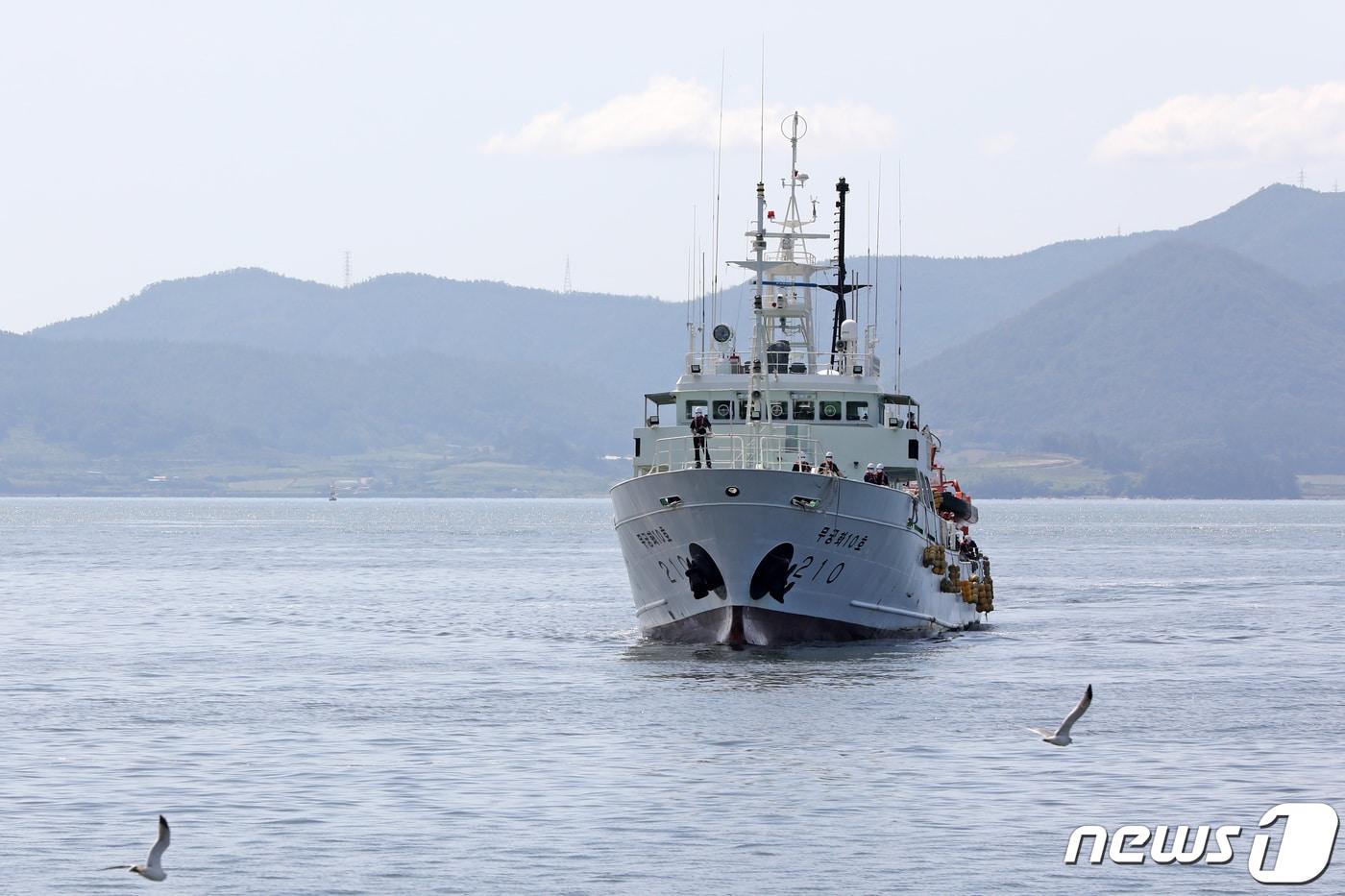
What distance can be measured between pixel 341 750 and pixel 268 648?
23998 mm

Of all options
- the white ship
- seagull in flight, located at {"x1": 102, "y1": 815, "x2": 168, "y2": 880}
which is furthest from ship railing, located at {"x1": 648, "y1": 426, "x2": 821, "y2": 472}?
seagull in flight, located at {"x1": 102, "y1": 815, "x2": 168, "y2": 880}

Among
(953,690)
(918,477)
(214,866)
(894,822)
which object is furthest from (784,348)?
(214,866)

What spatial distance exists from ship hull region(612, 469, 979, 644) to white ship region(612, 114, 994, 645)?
40 millimetres

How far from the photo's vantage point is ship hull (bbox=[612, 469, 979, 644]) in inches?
1945

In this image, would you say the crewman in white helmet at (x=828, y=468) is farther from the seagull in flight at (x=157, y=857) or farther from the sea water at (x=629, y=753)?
the seagull in flight at (x=157, y=857)

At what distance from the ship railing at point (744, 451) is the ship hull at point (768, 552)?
1.29 metres

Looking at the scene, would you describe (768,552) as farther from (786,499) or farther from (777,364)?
(777,364)

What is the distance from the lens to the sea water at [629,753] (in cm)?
2783

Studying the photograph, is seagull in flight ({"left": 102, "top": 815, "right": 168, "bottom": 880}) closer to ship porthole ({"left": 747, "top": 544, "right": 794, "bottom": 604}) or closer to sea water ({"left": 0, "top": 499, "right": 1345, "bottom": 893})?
sea water ({"left": 0, "top": 499, "right": 1345, "bottom": 893})

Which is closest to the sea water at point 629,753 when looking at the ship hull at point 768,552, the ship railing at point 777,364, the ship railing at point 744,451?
the ship hull at point 768,552

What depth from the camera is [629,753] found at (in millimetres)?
36344

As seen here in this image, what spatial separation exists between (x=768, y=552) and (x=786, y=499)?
139 centimetres

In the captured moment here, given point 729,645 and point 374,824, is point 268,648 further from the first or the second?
point 374,824

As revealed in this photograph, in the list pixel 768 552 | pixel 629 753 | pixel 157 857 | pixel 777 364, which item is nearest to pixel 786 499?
pixel 768 552
